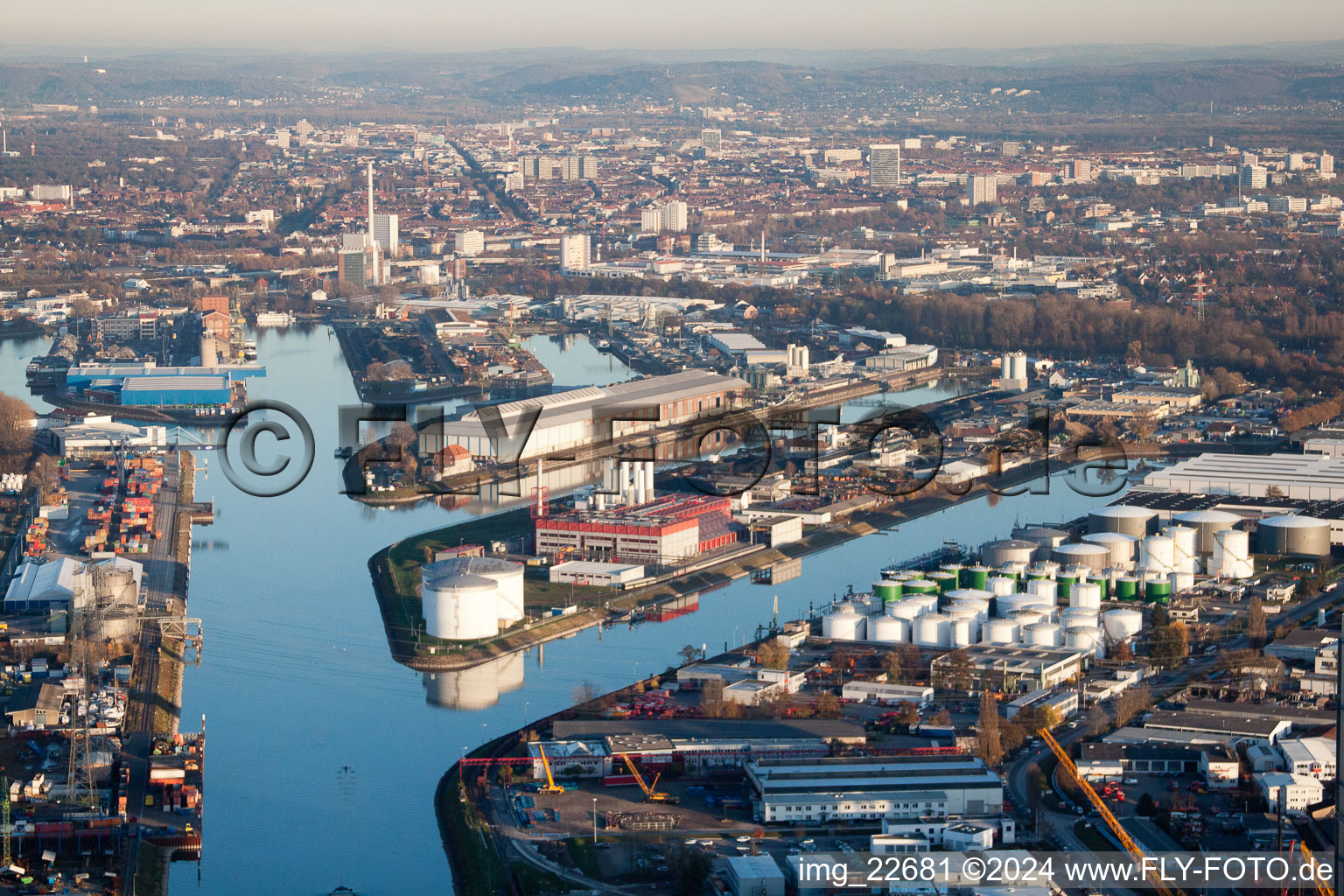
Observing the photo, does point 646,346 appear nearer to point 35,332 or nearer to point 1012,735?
point 35,332

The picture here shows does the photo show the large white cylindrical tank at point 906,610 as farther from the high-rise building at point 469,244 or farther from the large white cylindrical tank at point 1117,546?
the high-rise building at point 469,244

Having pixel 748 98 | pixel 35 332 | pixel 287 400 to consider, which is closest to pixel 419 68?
pixel 748 98

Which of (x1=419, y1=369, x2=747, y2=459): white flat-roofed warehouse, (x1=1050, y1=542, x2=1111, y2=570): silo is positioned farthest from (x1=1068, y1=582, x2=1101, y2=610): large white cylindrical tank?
(x1=419, y1=369, x2=747, y2=459): white flat-roofed warehouse

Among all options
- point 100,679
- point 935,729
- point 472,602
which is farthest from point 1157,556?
point 100,679

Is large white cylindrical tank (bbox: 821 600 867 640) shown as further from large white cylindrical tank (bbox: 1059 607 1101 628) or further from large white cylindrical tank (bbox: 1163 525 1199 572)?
large white cylindrical tank (bbox: 1163 525 1199 572)

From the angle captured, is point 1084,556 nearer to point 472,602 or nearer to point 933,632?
point 933,632

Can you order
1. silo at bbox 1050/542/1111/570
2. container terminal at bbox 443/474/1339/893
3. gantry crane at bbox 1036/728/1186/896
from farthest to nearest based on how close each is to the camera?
silo at bbox 1050/542/1111/570
container terminal at bbox 443/474/1339/893
gantry crane at bbox 1036/728/1186/896
